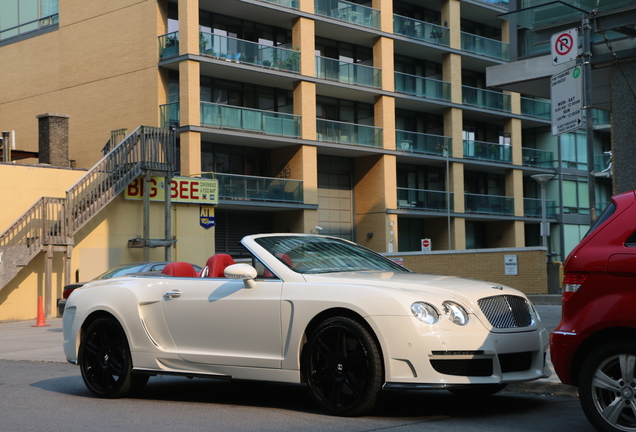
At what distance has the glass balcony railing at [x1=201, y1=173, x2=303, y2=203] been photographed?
37.6 metres

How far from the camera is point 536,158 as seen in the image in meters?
52.5

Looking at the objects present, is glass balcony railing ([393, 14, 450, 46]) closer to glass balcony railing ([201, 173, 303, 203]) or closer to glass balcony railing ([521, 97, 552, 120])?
glass balcony railing ([521, 97, 552, 120])

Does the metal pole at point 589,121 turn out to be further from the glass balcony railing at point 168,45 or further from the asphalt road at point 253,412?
the glass balcony railing at point 168,45

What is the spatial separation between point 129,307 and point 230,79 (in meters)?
31.6

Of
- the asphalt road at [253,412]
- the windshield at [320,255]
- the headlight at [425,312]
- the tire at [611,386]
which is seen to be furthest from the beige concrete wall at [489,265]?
the tire at [611,386]

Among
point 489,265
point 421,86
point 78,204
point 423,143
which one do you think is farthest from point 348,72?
point 78,204

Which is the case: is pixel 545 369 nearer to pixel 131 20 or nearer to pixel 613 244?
pixel 613 244

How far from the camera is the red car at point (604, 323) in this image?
5773 millimetres

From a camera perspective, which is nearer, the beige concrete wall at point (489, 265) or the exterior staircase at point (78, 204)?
the exterior staircase at point (78, 204)

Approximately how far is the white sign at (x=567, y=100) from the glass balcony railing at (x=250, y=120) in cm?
2839

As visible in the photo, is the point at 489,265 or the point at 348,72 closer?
the point at 489,265

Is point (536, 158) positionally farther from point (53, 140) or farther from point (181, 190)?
point (53, 140)

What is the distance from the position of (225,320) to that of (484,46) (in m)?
43.8

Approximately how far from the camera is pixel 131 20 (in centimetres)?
3784
